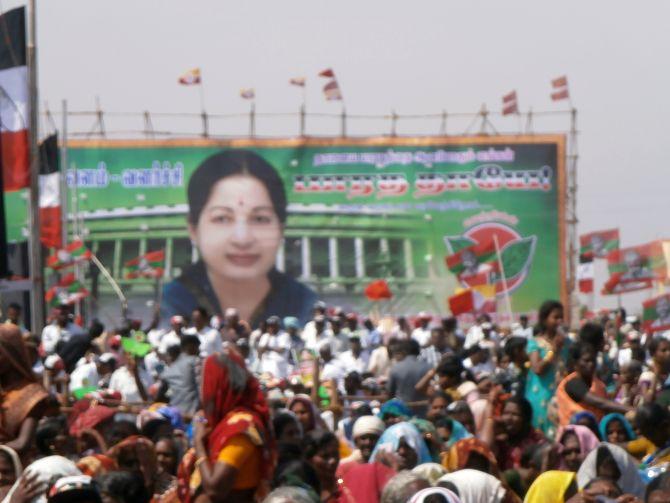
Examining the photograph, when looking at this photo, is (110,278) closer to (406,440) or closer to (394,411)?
(394,411)

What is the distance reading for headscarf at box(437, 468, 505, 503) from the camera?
684 cm

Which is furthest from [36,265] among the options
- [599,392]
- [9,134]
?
[599,392]

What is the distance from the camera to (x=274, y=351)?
67.7ft

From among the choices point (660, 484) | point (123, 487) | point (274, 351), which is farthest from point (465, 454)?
point (274, 351)

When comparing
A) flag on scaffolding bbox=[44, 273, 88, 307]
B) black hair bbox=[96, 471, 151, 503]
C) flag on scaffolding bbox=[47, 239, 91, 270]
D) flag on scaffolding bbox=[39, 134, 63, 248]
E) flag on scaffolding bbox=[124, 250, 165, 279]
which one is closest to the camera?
black hair bbox=[96, 471, 151, 503]

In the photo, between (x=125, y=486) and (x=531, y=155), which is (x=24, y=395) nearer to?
(x=125, y=486)

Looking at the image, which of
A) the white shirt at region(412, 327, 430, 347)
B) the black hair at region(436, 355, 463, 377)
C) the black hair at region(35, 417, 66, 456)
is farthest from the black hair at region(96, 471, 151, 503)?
the white shirt at region(412, 327, 430, 347)

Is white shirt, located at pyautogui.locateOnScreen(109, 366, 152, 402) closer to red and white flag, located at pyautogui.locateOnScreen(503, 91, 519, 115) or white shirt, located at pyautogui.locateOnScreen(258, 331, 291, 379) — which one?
white shirt, located at pyautogui.locateOnScreen(258, 331, 291, 379)

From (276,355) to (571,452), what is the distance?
12853 mm

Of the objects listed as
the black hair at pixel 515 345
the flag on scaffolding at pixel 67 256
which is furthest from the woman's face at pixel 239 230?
the black hair at pixel 515 345

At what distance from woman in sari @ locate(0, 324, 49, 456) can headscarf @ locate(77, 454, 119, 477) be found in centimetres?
38

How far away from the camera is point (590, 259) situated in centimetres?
3859

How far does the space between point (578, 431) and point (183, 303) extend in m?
30.1

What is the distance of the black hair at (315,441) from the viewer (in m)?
7.90
